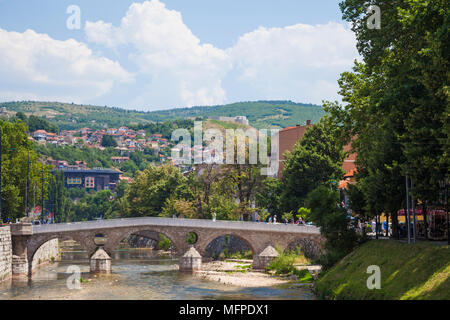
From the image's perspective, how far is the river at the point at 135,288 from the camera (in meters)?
36.4

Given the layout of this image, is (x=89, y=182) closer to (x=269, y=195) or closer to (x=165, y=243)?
(x=165, y=243)

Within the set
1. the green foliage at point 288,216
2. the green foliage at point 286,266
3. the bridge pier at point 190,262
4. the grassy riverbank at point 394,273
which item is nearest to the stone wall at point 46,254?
the bridge pier at point 190,262

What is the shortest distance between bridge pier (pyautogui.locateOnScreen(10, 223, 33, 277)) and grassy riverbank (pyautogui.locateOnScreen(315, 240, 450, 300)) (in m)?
24.5

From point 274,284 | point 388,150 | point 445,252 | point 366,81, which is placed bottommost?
point 274,284

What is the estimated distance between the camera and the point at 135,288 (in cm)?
4081

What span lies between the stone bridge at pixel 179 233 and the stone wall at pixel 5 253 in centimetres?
233

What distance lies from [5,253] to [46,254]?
607 inches

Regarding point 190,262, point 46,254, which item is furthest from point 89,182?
point 190,262

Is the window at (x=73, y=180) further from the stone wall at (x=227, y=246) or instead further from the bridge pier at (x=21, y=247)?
the bridge pier at (x=21, y=247)

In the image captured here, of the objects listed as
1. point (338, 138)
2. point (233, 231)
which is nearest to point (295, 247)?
point (233, 231)
